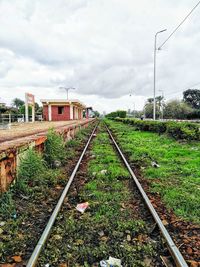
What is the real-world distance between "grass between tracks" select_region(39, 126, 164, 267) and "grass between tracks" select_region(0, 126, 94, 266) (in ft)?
0.95

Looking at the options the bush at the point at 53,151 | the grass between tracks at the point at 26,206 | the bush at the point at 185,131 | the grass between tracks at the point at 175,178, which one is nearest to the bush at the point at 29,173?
the grass between tracks at the point at 26,206

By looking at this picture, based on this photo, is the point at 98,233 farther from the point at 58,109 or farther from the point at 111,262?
the point at 58,109

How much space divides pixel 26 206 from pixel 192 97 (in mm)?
103950

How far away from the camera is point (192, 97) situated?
99000mm

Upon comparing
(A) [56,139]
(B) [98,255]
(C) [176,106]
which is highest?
(C) [176,106]

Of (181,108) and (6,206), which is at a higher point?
(181,108)

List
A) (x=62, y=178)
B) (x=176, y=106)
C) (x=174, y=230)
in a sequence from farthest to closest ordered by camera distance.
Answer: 1. (x=176, y=106)
2. (x=62, y=178)
3. (x=174, y=230)

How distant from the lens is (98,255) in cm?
271

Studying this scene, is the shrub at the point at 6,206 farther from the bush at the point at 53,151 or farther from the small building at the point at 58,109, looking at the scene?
the small building at the point at 58,109

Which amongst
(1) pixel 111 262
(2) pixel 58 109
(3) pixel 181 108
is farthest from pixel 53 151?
(3) pixel 181 108

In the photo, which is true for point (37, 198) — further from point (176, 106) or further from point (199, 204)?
point (176, 106)

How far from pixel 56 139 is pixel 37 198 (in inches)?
140

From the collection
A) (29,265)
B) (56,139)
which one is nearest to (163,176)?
(56,139)

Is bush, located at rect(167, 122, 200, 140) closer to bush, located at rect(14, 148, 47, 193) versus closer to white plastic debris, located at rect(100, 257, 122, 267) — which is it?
bush, located at rect(14, 148, 47, 193)
